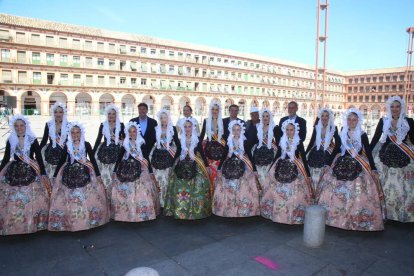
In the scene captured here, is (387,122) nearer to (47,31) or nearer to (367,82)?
(47,31)

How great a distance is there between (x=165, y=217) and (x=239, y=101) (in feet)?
174

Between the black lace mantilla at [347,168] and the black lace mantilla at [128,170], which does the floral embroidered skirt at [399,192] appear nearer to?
the black lace mantilla at [347,168]

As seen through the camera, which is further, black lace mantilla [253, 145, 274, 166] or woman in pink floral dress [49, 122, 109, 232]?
black lace mantilla [253, 145, 274, 166]

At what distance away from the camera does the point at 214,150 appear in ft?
19.2

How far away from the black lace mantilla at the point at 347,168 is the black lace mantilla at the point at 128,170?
11.4 feet

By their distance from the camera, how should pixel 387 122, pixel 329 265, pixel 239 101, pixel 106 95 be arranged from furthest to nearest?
1. pixel 239 101
2. pixel 106 95
3. pixel 387 122
4. pixel 329 265

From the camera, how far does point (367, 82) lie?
A: 7694cm

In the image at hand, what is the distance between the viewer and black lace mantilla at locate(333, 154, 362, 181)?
182 inches

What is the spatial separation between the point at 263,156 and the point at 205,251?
264 centimetres

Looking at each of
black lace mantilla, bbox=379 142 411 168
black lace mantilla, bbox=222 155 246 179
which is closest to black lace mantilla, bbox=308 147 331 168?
black lace mantilla, bbox=379 142 411 168

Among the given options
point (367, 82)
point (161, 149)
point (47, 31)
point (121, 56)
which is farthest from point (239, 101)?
point (161, 149)

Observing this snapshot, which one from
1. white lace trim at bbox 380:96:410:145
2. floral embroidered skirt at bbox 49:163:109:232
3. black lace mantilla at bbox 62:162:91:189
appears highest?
white lace trim at bbox 380:96:410:145

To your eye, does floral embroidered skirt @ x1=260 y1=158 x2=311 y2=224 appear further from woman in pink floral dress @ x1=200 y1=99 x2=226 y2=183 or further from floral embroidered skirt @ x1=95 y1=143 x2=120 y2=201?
floral embroidered skirt @ x1=95 y1=143 x2=120 y2=201

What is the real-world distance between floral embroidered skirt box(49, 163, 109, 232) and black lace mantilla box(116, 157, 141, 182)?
0.51 meters
